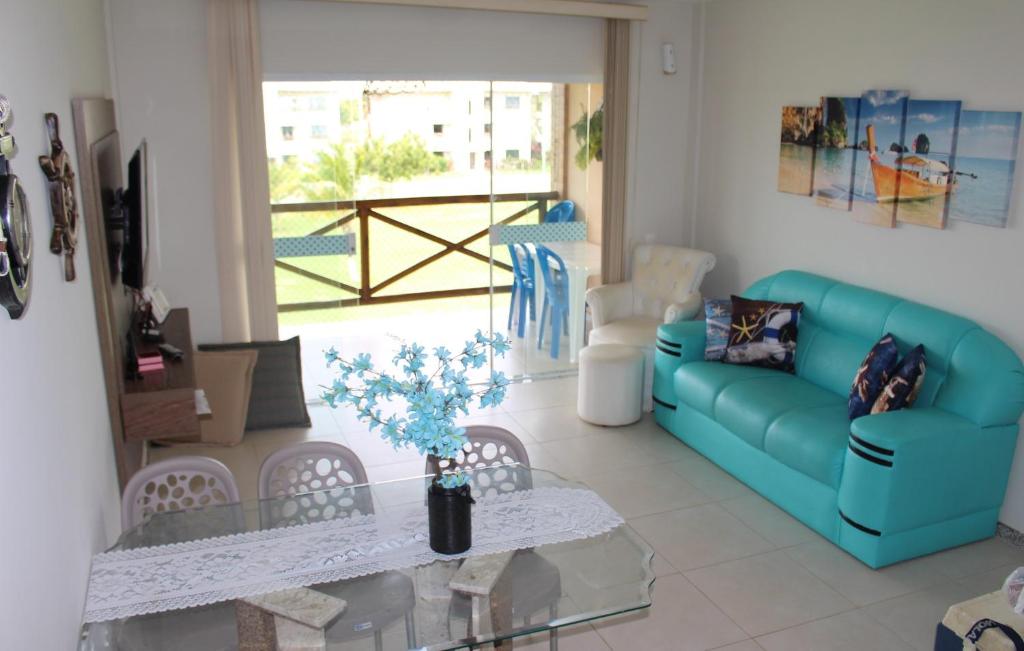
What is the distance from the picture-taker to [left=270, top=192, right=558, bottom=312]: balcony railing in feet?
18.3

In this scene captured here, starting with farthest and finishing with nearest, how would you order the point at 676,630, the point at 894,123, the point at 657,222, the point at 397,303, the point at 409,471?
the point at 397,303 → the point at 657,222 → the point at 409,471 → the point at 894,123 → the point at 676,630

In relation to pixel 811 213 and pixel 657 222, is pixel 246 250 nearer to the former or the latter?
pixel 657 222

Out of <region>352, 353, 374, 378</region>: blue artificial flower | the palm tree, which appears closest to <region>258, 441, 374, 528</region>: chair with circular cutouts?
<region>352, 353, 374, 378</region>: blue artificial flower

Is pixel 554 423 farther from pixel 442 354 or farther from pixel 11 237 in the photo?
pixel 11 237

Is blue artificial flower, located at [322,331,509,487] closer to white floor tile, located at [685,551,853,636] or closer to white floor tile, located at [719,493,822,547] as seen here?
white floor tile, located at [685,551,853,636]

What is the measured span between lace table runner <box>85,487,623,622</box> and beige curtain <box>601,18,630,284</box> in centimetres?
354

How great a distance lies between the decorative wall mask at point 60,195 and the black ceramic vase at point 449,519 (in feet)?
4.26

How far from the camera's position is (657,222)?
6.47m

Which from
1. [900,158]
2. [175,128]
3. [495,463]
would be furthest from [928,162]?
[175,128]

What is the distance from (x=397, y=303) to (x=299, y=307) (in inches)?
111

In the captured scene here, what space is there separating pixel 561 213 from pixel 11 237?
4830 mm

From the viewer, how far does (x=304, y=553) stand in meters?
2.55

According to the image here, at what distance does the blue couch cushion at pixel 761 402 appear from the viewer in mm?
4379

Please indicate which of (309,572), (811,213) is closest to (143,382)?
(309,572)
